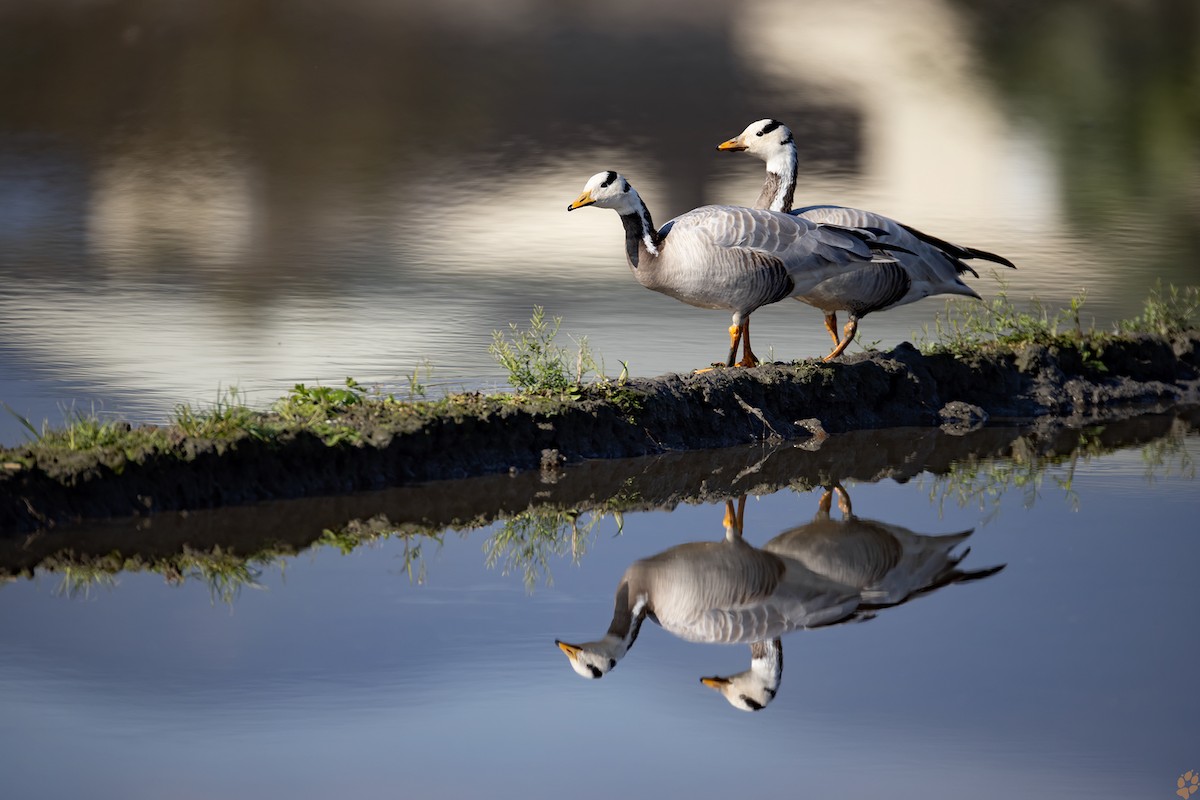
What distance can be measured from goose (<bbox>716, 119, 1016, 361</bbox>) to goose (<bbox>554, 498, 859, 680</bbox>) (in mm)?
3125

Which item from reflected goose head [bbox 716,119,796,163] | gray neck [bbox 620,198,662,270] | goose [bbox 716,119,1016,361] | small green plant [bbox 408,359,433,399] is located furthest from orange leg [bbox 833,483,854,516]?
reflected goose head [bbox 716,119,796,163]

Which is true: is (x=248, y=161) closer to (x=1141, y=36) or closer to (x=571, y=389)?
(x=571, y=389)

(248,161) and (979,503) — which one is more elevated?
(979,503)

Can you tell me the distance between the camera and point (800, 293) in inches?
377

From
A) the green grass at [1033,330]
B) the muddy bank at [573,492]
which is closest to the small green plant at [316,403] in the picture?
the muddy bank at [573,492]

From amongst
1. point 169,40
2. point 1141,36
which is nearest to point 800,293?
point 169,40

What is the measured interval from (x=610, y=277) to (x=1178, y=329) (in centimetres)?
527

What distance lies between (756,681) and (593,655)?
1.91 ft

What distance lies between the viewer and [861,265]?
9.60m

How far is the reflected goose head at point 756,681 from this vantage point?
17.9ft

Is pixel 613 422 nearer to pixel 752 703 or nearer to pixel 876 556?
pixel 876 556

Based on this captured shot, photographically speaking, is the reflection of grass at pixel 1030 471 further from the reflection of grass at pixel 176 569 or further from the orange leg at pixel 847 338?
the reflection of grass at pixel 176 569

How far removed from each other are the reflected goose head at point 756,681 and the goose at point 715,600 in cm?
12

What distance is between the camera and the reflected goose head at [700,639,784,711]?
5441mm
